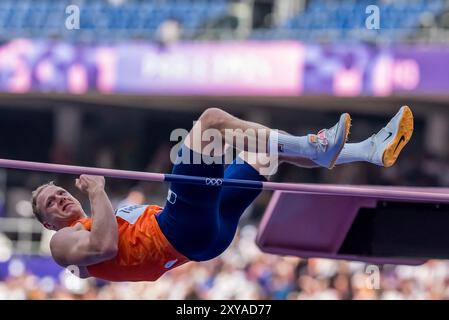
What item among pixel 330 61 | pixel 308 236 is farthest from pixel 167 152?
pixel 308 236

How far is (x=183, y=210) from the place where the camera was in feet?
17.9

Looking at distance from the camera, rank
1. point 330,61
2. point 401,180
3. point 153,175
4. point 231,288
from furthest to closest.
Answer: point 330,61 → point 401,180 → point 231,288 → point 153,175

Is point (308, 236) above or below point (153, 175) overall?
below

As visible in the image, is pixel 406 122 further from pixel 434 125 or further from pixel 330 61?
pixel 434 125

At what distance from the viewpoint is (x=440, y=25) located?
38.0 ft

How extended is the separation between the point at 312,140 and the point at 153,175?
30.6 inches

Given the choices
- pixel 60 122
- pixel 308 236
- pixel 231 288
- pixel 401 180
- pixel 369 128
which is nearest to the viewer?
pixel 308 236

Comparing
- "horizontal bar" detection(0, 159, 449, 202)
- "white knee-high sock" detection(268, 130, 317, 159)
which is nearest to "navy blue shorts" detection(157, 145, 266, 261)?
"horizontal bar" detection(0, 159, 449, 202)

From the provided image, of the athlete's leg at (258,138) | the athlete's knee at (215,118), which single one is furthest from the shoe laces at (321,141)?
the athlete's knee at (215,118)

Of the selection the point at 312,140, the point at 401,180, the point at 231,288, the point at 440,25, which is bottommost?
the point at 231,288

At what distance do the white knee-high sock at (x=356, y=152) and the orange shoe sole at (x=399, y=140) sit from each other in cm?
13

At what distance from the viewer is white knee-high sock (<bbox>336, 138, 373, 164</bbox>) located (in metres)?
5.46

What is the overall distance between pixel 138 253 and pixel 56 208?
18.5 inches

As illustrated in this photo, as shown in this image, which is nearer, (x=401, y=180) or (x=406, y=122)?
(x=406, y=122)
